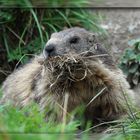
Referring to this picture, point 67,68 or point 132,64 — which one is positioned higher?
point 67,68

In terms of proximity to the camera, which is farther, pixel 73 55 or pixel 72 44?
pixel 72 44

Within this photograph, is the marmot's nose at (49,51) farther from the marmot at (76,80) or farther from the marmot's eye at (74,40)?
the marmot's eye at (74,40)

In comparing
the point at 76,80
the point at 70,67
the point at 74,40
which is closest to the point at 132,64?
the point at 74,40

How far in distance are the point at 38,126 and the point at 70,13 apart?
3552 millimetres

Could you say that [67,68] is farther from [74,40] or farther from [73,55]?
[74,40]

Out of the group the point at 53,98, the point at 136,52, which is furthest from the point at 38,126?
the point at 136,52

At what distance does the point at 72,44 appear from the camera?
4.68 metres

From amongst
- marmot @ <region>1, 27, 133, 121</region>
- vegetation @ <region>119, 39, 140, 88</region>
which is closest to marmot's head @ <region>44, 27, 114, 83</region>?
marmot @ <region>1, 27, 133, 121</region>

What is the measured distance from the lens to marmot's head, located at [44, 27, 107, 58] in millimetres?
Result: 4375

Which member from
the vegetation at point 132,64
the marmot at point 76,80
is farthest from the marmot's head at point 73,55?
the vegetation at point 132,64

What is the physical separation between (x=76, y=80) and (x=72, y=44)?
0.35 metres

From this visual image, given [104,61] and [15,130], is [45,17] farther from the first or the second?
[15,130]

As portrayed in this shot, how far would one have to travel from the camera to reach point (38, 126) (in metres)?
2.85

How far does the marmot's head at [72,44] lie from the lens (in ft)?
14.4
